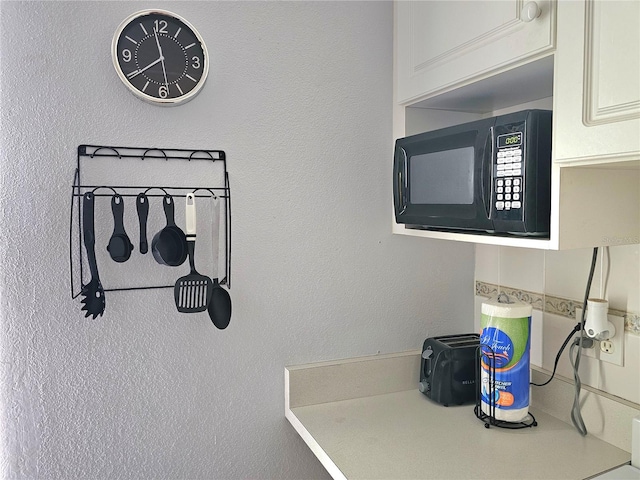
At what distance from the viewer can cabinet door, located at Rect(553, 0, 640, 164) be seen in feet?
2.89

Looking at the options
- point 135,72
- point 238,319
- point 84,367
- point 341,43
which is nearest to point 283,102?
point 341,43

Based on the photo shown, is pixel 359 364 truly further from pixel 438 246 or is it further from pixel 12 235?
pixel 12 235

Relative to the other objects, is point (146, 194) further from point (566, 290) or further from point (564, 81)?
point (566, 290)

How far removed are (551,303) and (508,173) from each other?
54cm

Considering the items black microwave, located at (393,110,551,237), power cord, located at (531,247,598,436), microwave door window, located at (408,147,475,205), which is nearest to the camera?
black microwave, located at (393,110,551,237)

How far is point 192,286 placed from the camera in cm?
132

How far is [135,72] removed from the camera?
1.29m

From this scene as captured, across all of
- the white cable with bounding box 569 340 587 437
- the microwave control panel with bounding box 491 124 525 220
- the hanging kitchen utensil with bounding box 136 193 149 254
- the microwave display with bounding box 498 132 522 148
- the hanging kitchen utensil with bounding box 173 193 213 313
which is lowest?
the white cable with bounding box 569 340 587 437

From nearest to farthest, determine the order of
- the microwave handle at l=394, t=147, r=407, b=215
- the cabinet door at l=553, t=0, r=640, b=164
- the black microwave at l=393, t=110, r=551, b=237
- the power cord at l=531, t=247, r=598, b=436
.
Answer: the cabinet door at l=553, t=0, r=640, b=164 → the black microwave at l=393, t=110, r=551, b=237 → the power cord at l=531, t=247, r=598, b=436 → the microwave handle at l=394, t=147, r=407, b=215

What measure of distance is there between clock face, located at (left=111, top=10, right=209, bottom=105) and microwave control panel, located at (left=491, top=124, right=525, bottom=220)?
2.46ft

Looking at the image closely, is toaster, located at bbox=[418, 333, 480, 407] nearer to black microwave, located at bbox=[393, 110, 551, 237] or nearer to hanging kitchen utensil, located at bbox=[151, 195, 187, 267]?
black microwave, located at bbox=[393, 110, 551, 237]

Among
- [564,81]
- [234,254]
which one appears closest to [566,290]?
[564,81]

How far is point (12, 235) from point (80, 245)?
0.15 m

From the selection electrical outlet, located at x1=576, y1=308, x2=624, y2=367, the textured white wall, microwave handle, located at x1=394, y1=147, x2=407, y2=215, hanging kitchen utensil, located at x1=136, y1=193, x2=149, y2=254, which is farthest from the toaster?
hanging kitchen utensil, located at x1=136, y1=193, x2=149, y2=254
